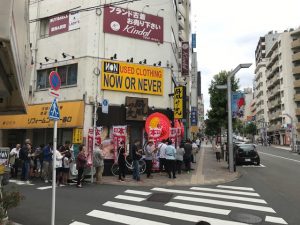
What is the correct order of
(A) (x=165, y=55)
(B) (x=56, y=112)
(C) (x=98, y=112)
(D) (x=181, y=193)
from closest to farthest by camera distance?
1. (B) (x=56, y=112)
2. (D) (x=181, y=193)
3. (C) (x=98, y=112)
4. (A) (x=165, y=55)

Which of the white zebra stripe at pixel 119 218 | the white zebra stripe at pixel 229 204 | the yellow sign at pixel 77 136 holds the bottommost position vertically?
the white zebra stripe at pixel 119 218

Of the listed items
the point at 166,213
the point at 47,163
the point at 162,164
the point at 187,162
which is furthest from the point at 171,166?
the point at 166,213

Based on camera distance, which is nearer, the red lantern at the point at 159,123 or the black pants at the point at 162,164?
the black pants at the point at 162,164

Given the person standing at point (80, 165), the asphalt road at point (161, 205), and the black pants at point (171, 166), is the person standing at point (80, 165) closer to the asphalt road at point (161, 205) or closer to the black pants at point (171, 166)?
the asphalt road at point (161, 205)

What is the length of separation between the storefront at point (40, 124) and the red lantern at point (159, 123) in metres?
3.77

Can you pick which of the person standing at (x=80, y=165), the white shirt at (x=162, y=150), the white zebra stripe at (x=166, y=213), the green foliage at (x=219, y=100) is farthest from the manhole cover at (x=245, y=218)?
the green foliage at (x=219, y=100)

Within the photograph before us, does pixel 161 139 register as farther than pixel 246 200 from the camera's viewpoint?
Yes

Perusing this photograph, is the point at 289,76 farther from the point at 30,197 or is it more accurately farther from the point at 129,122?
the point at 30,197

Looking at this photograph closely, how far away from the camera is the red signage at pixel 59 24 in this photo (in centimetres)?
1973

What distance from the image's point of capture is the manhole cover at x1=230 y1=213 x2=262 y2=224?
808cm

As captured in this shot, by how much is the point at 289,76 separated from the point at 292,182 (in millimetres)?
57270

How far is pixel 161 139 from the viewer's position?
711 inches

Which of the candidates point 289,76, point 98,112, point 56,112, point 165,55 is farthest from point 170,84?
point 289,76

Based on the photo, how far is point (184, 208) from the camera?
9.38 m
